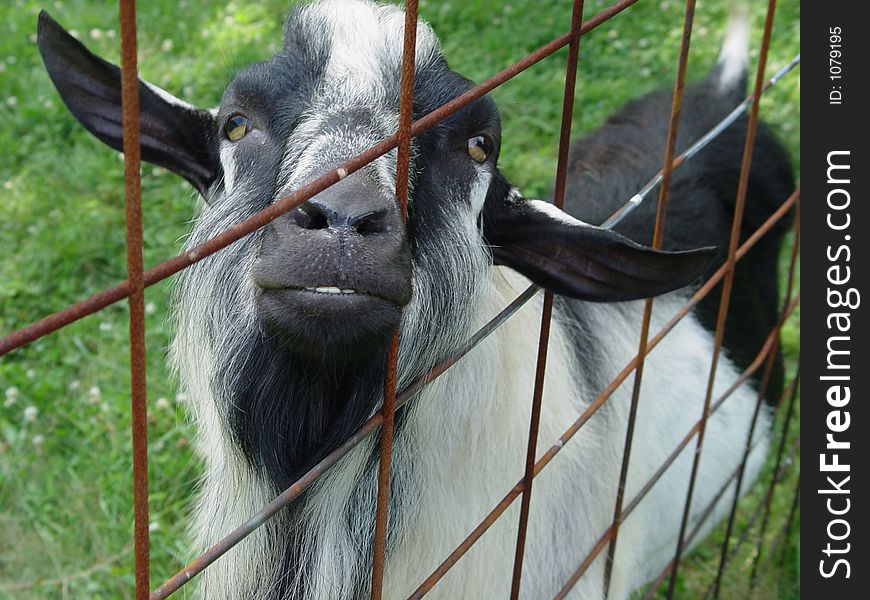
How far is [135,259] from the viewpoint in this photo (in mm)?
1136

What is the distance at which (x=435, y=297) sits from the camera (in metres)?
2.13

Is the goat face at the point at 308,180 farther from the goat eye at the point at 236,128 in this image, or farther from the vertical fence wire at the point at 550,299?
Answer: the vertical fence wire at the point at 550,299

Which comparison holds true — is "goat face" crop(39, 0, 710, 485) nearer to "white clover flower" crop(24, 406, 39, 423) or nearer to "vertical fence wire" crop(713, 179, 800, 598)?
"vertical fence wire" crop(713, 179, 800, 598)

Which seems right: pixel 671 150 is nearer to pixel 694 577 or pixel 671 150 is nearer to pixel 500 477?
pixel 500 477

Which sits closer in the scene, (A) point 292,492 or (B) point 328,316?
(A) point 292,492

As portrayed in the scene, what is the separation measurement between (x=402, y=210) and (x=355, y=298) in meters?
0.18

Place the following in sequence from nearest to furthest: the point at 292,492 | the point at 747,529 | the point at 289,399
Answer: the point at 292,492 < the point at 289,399 < the point at 747,529

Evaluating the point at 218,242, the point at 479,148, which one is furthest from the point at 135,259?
the point at 479,148

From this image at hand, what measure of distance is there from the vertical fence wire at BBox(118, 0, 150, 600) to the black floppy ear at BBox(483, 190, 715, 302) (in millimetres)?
1088

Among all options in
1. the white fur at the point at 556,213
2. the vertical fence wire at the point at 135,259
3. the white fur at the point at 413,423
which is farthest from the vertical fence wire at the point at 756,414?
the vertical fence wire at the point at 135,259

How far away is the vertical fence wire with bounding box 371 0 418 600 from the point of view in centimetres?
146

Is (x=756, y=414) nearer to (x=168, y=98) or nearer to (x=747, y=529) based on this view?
(x=747, y=529)

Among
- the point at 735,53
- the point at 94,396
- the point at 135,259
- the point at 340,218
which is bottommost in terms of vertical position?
the point at 135,259

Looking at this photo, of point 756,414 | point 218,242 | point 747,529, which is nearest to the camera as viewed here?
point 218,242
